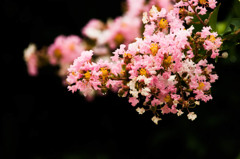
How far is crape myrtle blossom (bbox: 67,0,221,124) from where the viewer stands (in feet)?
2.47

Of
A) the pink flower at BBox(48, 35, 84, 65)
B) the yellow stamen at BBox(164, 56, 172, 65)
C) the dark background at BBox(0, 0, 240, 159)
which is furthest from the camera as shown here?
the dark background at BBox(0, 0, 240, 159)

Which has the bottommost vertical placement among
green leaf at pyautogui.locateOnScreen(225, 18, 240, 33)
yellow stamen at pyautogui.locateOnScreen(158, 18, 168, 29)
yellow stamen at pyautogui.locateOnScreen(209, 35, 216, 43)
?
yellow stamen at pyautogui.locateOnScreen(209, 35, 216, 43)

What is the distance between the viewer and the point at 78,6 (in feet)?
9.36

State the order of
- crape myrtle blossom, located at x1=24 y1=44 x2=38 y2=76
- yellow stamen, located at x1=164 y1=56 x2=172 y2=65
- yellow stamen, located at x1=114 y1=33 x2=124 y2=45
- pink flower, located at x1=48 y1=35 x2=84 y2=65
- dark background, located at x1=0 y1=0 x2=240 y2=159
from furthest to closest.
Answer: dark background, located at x1=0 y1=0 x2=240 y2=159
crape myrtle blossom, located at x1=24 y1=44 x2=38 y2=76
pink flower, located at x1=48 y1=35 x2=84 y2=65
yellow stamen, located at x1=114 y1=33 x2=124 y2=45
yellow stamen, located at x1=164 y1=56 x2=172 y2=65

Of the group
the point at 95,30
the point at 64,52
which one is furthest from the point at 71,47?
the point at 95,30

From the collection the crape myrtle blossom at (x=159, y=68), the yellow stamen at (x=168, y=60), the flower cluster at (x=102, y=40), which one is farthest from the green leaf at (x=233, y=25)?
the flower cluster at (x=102, y=40)

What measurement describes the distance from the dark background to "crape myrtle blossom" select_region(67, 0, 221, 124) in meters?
1.59

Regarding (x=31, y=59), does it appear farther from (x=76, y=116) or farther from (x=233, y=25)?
(x=233, y=25)

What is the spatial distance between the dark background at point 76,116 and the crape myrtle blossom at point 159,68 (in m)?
1.59

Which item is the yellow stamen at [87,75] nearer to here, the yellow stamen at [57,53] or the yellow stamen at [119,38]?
the yellow stamen at [119,38]

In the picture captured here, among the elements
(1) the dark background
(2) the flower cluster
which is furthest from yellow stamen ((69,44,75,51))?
(1) the dark background

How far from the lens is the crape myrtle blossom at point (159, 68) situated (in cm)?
75

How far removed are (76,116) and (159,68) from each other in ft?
6.55

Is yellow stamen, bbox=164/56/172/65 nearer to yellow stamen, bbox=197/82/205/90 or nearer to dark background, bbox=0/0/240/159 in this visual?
yellow stamen, bbox=197/82/205/90
